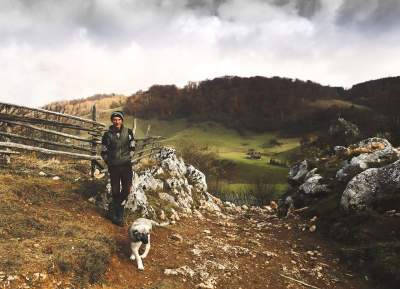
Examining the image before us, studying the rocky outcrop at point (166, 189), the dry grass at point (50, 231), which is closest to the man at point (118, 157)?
the dry grass at point (50, 231)

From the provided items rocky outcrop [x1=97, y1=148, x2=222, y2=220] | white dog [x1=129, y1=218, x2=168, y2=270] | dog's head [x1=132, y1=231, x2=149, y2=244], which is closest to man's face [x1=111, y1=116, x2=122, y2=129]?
rocky outcrop [x1=97, y1=148, x2=222, y2=220]

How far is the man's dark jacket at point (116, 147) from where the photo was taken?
932 cm

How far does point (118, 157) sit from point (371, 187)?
8.23 m

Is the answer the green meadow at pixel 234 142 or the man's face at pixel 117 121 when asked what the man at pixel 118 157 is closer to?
the man's face at pixel 117 121

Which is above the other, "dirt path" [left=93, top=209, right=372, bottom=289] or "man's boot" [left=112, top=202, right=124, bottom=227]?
"man's boot" [left=112, top=202, right=124, bottom=227]

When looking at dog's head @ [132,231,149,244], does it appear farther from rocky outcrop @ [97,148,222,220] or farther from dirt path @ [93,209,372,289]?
rocky outcrop @ [97,148,222,220]

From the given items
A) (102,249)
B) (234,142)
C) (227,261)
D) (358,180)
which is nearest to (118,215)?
(102,249)

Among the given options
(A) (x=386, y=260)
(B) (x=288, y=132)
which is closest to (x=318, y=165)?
(A) (x=386, y=260)

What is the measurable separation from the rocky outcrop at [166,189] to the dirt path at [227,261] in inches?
44.6

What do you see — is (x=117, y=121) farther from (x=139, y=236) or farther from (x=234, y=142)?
(x=234, y=142)

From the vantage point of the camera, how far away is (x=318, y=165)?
19031mm

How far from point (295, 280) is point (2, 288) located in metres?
6.01

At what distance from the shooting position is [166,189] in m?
14.9

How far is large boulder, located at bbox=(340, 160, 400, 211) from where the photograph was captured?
1152cm
